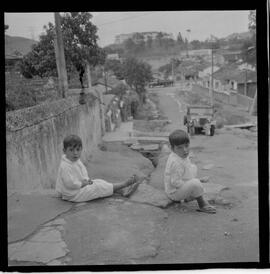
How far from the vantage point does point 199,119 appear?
154 inches

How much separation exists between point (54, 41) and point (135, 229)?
5.76 feet

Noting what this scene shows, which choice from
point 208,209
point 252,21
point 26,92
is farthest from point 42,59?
point 208,209

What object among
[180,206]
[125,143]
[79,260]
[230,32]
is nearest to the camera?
[79,260]

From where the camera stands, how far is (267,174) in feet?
10.8

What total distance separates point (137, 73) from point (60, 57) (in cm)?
70

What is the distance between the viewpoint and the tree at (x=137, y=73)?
3689mm

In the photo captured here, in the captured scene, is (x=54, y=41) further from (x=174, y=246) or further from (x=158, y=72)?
(x=174, y=246)

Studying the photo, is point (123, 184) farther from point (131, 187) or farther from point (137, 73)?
point (137, 73)

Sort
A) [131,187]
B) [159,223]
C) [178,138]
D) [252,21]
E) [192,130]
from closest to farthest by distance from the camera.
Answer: [252,21] → [159,223] → [178,138] → [131,187] → [192,130]

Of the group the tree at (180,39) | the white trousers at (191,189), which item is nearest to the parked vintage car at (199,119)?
the white trousers at (191,189)

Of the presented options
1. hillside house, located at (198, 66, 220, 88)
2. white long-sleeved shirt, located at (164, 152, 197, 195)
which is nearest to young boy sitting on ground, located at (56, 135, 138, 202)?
white long-sleeved shirt, located at (164, 152, 197, 195)

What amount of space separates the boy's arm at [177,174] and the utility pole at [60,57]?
53.9 inches

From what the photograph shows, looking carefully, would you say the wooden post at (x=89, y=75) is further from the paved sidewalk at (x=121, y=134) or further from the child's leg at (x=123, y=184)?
the child's leg at (x=123, y=184)

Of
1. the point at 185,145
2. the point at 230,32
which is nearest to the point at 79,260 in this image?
the point at 185,145
